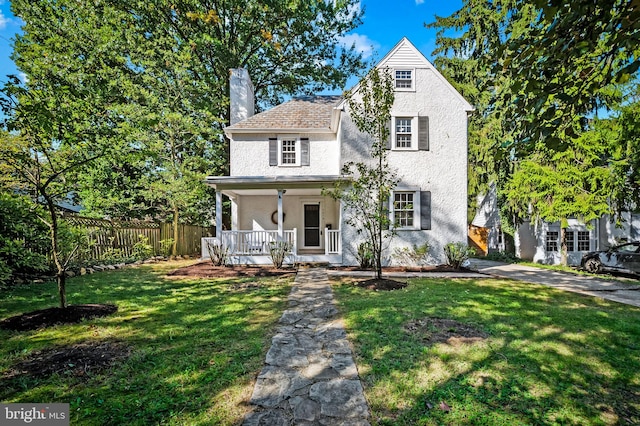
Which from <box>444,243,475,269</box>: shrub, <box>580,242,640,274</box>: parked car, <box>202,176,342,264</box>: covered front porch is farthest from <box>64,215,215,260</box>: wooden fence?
<box>580,242,640,274</box>: parked car

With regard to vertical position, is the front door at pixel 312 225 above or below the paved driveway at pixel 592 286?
above

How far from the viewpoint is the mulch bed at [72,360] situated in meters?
3.18

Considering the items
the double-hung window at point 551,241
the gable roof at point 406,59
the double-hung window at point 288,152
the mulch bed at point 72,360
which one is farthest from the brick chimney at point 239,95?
the double-hung window at point 551,241

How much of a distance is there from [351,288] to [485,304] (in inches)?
118

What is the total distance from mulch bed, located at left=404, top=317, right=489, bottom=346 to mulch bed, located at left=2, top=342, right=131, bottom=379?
392 cm

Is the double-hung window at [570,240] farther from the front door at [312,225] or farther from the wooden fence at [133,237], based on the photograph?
the wooden fence at [133,237]

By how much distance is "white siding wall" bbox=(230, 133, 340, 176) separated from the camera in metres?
13.7

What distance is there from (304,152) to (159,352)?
36.4 ft

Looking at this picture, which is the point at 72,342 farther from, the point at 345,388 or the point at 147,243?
the point at 147,243

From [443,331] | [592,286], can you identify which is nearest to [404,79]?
[592,286]

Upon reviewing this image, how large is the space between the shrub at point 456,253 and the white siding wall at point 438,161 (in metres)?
0.24

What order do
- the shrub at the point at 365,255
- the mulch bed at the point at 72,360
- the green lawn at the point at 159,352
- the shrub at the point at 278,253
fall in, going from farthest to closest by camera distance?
the shrub at the point at 278,253
the shrub at the point at 365,255
the mulch bed at the point at 72,360
the green lawn at the point at 159,352

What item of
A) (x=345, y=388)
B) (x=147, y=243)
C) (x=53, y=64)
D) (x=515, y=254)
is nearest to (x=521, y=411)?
(x=345, y=388)

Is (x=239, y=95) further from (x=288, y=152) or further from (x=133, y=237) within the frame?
(x=133, y=237)
